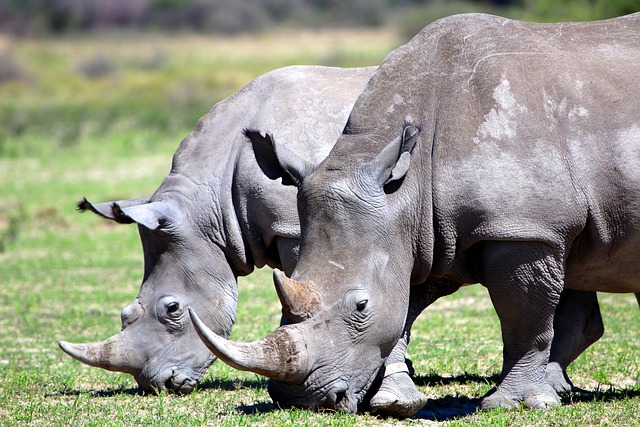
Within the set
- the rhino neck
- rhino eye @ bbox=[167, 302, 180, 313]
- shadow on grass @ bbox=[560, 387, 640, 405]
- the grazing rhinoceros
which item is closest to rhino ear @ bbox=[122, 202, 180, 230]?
the rhino neck

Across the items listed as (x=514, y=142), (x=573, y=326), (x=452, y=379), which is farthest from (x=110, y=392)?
(x=514, y=142)

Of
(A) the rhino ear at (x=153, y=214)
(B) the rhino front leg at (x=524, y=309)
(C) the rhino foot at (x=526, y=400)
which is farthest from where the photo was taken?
(A) the rhino ear at (x=153, y=214)

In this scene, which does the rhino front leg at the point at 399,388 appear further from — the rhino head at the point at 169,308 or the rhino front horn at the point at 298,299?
the rhino head at the point at 169,308

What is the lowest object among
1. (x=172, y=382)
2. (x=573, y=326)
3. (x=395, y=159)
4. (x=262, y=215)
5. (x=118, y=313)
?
(x=118, y=313)

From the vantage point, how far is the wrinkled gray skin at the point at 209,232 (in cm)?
759

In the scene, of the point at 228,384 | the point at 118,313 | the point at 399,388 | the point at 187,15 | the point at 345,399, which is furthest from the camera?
the point at 187,15

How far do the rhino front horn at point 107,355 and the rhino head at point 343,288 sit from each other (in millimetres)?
1889

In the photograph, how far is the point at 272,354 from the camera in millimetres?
5773

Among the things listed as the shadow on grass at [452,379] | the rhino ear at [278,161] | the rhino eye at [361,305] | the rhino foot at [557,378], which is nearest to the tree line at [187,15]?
the shadow on grass at [452,379]

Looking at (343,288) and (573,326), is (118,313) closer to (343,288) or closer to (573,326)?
(573,326)

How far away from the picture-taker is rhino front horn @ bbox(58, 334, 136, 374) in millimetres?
Answer: 7582

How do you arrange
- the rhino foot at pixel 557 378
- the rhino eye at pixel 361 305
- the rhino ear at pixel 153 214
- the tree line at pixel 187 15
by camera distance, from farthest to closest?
the tree line at pixel 187 15 → the rhino ear at pixel 153 214 → the rhino foot at pixel 557 378 → the rhino eye at pixel 361 305

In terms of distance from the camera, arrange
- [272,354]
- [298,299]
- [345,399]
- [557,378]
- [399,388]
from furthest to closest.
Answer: [557,378] → [399,388] → [345,399] → [298,299] → [272,354]

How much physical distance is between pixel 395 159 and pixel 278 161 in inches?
32.0
